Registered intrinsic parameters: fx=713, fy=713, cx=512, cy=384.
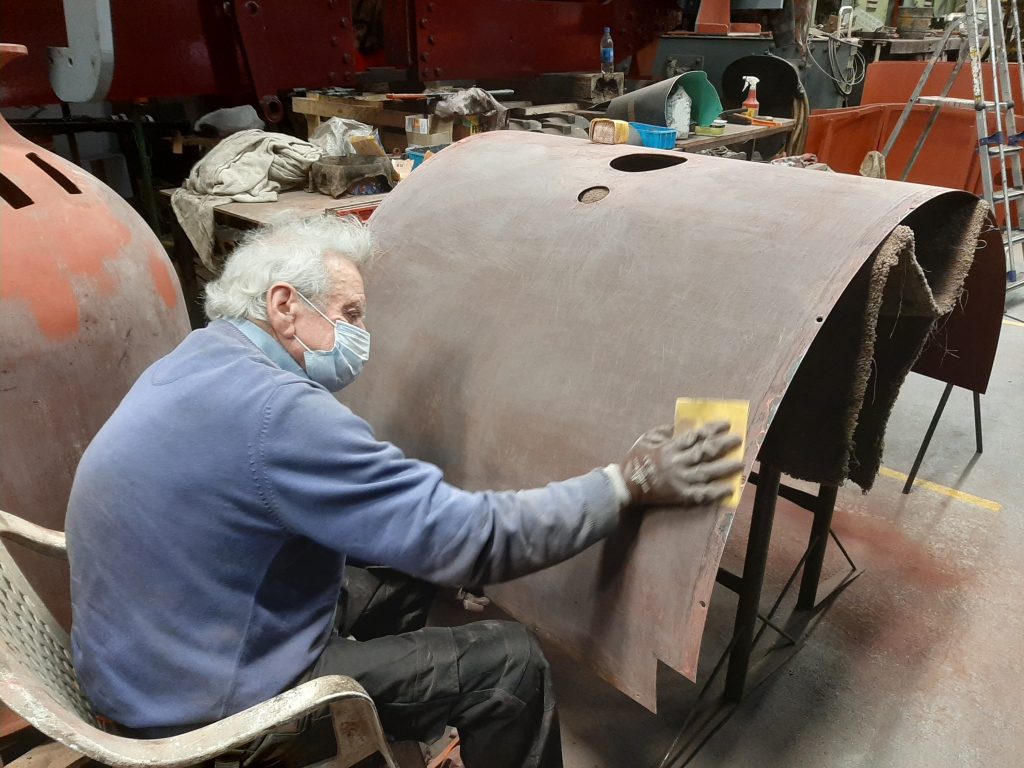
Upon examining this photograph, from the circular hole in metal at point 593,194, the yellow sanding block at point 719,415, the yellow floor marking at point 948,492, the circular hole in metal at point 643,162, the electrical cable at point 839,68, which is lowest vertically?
the yellow floor marking at point 948,492

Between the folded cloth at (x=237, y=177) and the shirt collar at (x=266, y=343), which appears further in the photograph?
the folded cloth at (x=237, y=177)

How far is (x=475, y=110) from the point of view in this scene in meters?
4.00

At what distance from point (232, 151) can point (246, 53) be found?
0.78 m

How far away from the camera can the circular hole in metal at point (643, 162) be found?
186cm

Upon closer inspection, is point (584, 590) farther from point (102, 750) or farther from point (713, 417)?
point (102, 750)

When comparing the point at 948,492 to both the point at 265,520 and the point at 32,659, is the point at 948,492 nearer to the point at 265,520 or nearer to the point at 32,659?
the point at 265,520

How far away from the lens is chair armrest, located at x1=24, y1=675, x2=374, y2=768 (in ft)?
3.20

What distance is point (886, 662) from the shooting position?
2324 mm

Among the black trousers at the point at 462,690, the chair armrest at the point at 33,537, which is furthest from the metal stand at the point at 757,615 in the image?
the chair armrest at the point at 33,537

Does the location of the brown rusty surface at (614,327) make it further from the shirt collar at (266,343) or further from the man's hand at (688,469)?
the shirt collar at (266,343)

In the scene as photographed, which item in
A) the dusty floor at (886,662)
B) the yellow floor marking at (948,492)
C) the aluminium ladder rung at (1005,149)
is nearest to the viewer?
the dusty floor at (886,662)

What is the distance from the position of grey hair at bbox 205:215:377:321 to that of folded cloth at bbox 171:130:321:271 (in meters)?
1.91

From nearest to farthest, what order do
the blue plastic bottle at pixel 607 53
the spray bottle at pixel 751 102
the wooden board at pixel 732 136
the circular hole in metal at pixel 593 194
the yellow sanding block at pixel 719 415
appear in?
the yellow sanding block at pixel 719 415, the circular hole in metal at pixel 593 194, the wooden board at pixel 732 136, the spray bottle at pixel 751 102, the blue plastic bottle at pixel 607 53

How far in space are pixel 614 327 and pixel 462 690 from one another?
80 centimetres
